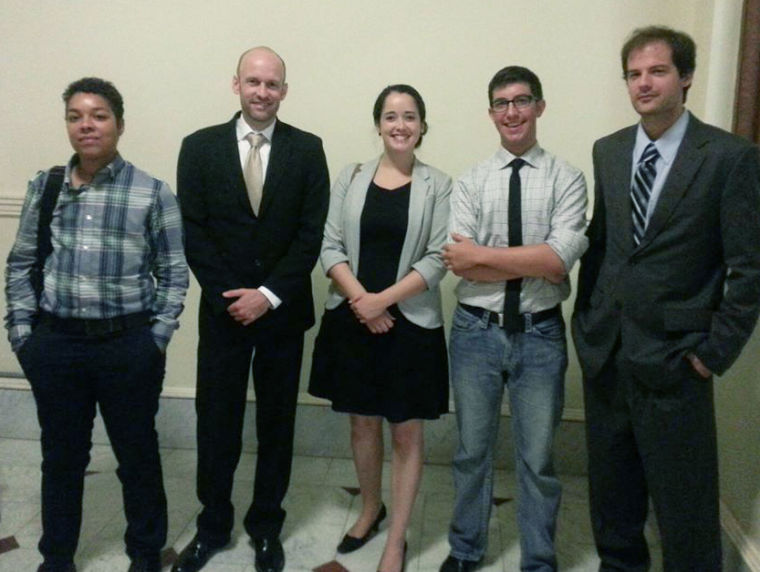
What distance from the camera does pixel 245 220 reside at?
7.38ft

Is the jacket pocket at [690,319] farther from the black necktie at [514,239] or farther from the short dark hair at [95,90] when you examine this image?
the short dark hair at [95,90]

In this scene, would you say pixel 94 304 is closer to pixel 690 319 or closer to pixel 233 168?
pixel 233 168

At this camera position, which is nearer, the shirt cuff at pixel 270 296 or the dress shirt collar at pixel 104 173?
the dress shirt collar at pixel 104 173

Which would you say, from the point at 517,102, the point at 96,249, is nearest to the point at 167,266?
the point at 96,249

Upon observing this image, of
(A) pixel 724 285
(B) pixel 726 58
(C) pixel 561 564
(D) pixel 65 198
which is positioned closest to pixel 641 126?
(A) pixel 724 285

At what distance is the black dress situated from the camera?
88.3 inches

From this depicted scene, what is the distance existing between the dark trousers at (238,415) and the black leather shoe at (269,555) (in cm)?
2

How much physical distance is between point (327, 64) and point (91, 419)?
6.16ft

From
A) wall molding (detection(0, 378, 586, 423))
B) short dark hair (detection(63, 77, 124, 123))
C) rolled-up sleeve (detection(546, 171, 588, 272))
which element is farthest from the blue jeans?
short dark hair (detection(63, 77, 124, 123))

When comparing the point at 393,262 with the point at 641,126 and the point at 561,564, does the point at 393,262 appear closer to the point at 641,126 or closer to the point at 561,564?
the point at 641,126

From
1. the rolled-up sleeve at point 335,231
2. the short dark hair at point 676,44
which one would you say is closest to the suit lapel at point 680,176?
the short dark hair at point 676,44

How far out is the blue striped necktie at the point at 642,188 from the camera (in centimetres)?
187

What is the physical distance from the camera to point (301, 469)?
324 centimetres

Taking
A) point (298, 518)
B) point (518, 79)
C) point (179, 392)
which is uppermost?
point (518, 79)
